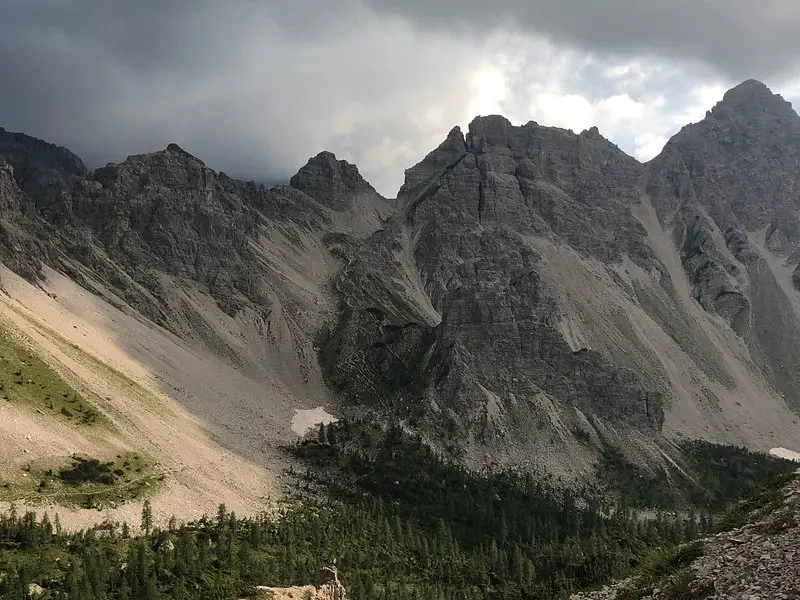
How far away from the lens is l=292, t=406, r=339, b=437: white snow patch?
16375 centimetres

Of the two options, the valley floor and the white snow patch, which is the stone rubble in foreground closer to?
the valley floor

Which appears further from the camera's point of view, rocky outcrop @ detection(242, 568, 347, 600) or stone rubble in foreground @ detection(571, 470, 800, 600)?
rocky outcrop @ detection(242, 568, 347, 600)

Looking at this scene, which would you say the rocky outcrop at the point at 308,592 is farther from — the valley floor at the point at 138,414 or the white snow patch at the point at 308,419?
the white snow patch at the point at 308,419

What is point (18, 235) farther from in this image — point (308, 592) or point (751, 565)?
A: point (751, 565)

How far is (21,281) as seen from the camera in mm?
147000

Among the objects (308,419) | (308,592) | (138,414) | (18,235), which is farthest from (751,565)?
(18,235)

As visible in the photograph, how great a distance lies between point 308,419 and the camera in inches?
6737

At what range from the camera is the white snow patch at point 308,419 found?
164m

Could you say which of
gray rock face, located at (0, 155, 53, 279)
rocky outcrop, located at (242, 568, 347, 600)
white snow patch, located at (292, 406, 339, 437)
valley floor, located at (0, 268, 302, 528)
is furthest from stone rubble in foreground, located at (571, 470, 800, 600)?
gray rock face, located at (0, 155, 53, 279)

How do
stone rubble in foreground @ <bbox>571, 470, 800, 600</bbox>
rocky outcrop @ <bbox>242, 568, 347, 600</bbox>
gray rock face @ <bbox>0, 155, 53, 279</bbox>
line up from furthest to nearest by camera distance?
1. gray rock face @ <bbox>0, 155, 53, 279</bbox>
2. rocky outcrop @ <bbox>242, 568, 347, 600</bbox>
3. stone rubble in foreground @ <bbox>571, 470, 800, 600</bbox>

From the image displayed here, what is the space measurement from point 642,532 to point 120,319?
135 meters

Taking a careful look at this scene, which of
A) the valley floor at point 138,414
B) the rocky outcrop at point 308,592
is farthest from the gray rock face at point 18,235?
the rocky outcrop at point 308,592

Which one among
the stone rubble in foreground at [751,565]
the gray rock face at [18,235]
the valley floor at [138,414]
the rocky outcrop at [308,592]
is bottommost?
the rocky outcrop at [308,592]

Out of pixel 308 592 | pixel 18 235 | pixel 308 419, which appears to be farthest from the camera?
pixel 308 419
